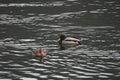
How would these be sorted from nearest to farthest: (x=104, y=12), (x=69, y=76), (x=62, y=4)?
(x=69, y=76) → (x=104, y=12) → (x=62, y=4)

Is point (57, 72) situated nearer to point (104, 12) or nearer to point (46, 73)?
point (46, 73)

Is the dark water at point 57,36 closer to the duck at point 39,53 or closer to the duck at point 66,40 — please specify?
the duck at point 39,53

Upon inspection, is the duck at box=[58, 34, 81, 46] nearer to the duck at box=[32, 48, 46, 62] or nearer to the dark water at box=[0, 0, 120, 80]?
the dark water at box=[0, 0, 120, 80]

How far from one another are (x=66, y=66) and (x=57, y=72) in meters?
1.32

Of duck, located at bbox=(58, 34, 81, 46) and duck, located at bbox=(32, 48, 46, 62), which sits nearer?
duck, located at bbox=(32, 48, 46, 62)

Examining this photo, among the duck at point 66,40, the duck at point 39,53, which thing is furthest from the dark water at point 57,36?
the duck at point 66,40

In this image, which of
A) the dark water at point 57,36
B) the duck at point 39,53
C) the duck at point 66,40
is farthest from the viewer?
the duck at point 66,40

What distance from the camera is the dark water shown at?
27805 millimetres

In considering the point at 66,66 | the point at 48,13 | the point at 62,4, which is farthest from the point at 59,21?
the point at 66,66

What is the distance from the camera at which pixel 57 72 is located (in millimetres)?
27766

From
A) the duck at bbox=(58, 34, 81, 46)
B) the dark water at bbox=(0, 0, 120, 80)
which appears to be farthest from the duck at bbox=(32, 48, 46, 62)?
the duck at bbox=(58, 34, 81, 46)

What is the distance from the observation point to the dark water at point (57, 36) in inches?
1095

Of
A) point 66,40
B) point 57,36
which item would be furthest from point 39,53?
point 57,36

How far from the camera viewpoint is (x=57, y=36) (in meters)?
37.1
